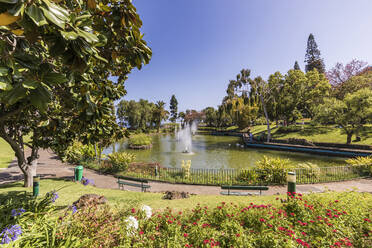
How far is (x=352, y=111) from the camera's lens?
73.2 ft

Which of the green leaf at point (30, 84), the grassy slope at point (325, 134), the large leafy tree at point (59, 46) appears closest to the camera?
the large leafy tree at point (59, 46)

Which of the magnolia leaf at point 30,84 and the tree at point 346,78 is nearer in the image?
the magnolia leaf at point 30,84

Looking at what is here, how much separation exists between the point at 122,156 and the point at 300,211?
1285 centimetres

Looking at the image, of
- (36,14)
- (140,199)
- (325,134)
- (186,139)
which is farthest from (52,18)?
(325,134)

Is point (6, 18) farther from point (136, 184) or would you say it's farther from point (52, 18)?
point (136, 184)

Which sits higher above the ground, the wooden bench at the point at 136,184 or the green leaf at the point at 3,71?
the green leaf at the point at 3,71

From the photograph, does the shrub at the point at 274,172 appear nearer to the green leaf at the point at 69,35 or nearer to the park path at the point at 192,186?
the park path at the point at 192,186

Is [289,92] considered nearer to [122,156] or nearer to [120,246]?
[122,156]

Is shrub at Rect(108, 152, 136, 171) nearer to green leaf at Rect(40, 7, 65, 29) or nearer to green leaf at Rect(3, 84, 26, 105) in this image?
green leaf at Rect(3, 84, 26, 105)

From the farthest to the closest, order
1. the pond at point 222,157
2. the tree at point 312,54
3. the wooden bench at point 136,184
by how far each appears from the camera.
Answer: the tree at point 312,54
the pond at point 222,157
the wooden bench at point 136,184

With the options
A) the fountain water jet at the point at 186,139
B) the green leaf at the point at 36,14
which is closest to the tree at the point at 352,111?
the fountain water jet at the point at 186,139

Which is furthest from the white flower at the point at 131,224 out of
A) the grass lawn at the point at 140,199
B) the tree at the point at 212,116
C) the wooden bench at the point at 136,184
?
the tree at the point at 212,116

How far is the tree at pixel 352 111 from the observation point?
70.6 ft

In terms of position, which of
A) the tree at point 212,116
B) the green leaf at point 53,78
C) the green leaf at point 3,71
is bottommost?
the green leaf at point 3,71
